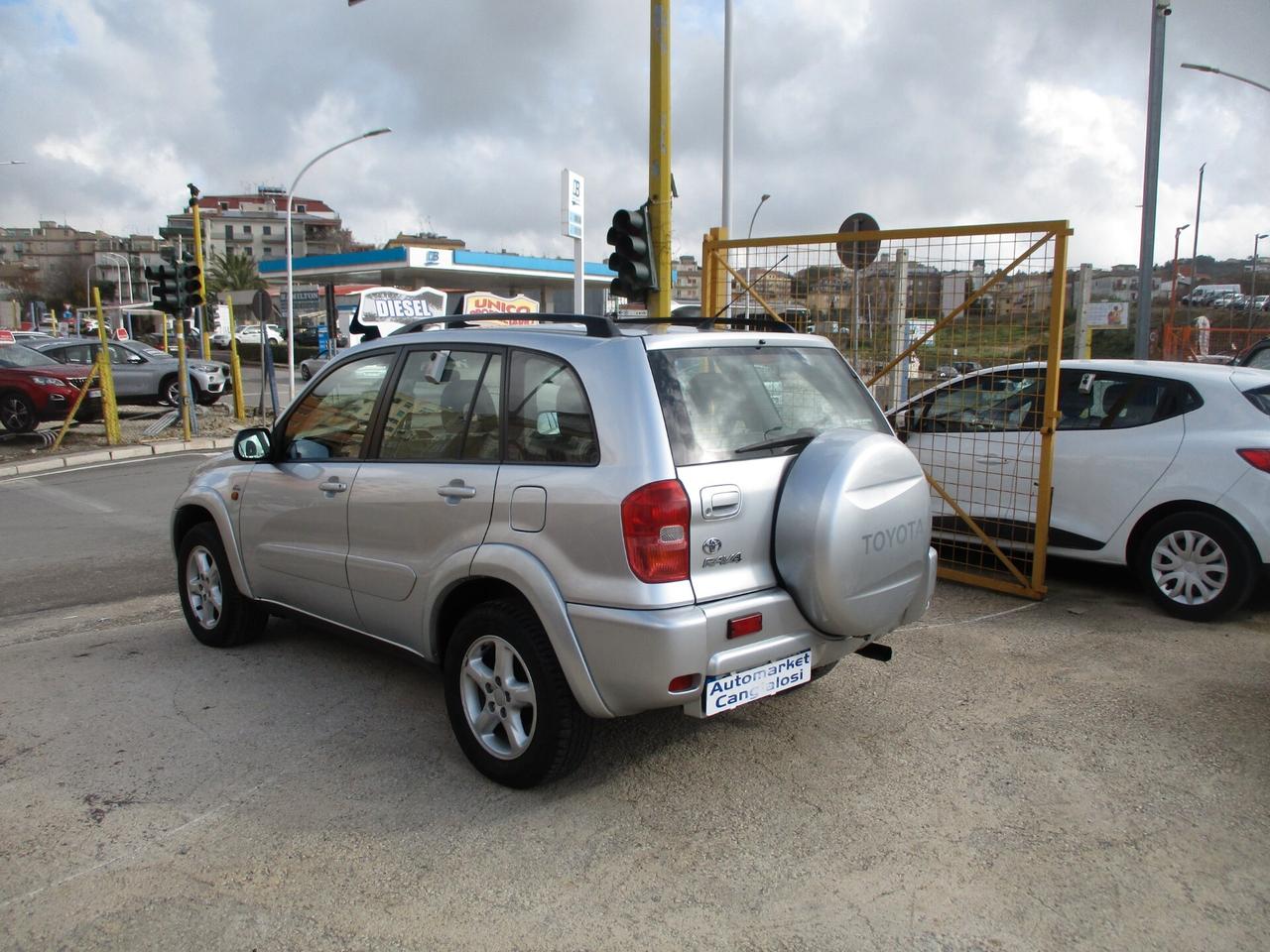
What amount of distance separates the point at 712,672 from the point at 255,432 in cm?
287

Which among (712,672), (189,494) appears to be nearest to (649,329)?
(712,672)

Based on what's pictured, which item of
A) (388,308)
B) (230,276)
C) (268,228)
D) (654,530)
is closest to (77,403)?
(388,308)

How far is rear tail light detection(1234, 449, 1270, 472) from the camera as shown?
5395mm

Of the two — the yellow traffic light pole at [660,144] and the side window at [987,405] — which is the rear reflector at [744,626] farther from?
the yellow traffic light pole at [660,144]

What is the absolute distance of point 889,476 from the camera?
3621mm

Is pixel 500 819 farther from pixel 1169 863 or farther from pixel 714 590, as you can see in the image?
pixel 1169 863

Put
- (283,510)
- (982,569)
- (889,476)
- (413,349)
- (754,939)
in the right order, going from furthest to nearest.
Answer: (982,569) → (283,510) → (413,349) → (889,476) → (754,939)

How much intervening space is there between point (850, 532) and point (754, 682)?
0.63 m

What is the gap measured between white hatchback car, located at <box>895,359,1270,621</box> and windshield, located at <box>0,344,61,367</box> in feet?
52.8

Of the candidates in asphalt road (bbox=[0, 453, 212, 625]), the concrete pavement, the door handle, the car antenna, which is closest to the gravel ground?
asphalt road (bbox=[0, 453, 212, 625])

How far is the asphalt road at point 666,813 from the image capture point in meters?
2.84

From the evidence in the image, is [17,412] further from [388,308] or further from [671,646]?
[671,646]

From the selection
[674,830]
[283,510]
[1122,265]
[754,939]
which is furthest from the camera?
[1122,265]

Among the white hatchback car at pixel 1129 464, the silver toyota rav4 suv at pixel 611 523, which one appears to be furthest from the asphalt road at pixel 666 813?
the white hatchback car at pixel 1129 464
